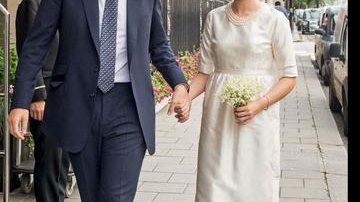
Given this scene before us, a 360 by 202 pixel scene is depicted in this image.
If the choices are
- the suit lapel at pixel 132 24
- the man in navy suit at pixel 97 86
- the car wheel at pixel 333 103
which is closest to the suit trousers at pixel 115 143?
the man in navy suit at pixel 97 86

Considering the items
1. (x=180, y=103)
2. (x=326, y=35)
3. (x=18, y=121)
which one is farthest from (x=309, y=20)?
(x=18, y=121)

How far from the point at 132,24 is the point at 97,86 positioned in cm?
34

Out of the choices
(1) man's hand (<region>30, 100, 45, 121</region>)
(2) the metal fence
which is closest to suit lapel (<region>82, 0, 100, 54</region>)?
(1) man's hand (<region>30, 100, 45, 121</region>)

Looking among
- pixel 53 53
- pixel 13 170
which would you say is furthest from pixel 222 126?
pixel 13 170

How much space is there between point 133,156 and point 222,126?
0.59m

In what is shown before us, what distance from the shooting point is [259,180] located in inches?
145

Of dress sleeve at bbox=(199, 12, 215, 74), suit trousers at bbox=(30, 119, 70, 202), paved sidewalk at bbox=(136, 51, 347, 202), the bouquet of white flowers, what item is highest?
dress sleeve at bbox=(199, 12, 215, 74)

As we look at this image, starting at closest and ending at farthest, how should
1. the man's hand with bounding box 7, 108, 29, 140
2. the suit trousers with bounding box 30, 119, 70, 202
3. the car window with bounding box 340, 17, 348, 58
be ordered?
the man's hand with bounding box 7, 108, 29, 140, the suit trousers with bounding box 30, 119, 70, 202, the car window with bounding box 340, 17, 348, 58

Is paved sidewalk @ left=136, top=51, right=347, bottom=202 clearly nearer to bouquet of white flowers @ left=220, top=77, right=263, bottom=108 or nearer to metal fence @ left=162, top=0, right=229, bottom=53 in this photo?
bouquet of white flowers @ left=220, top=77, right=263, bottom=108

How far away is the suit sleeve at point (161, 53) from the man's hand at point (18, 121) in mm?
702

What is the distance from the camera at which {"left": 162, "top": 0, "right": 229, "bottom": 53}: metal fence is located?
1375 cm

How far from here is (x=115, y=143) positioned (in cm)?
327

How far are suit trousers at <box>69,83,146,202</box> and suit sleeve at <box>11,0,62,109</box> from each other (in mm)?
320

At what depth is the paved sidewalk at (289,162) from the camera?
6098mm
